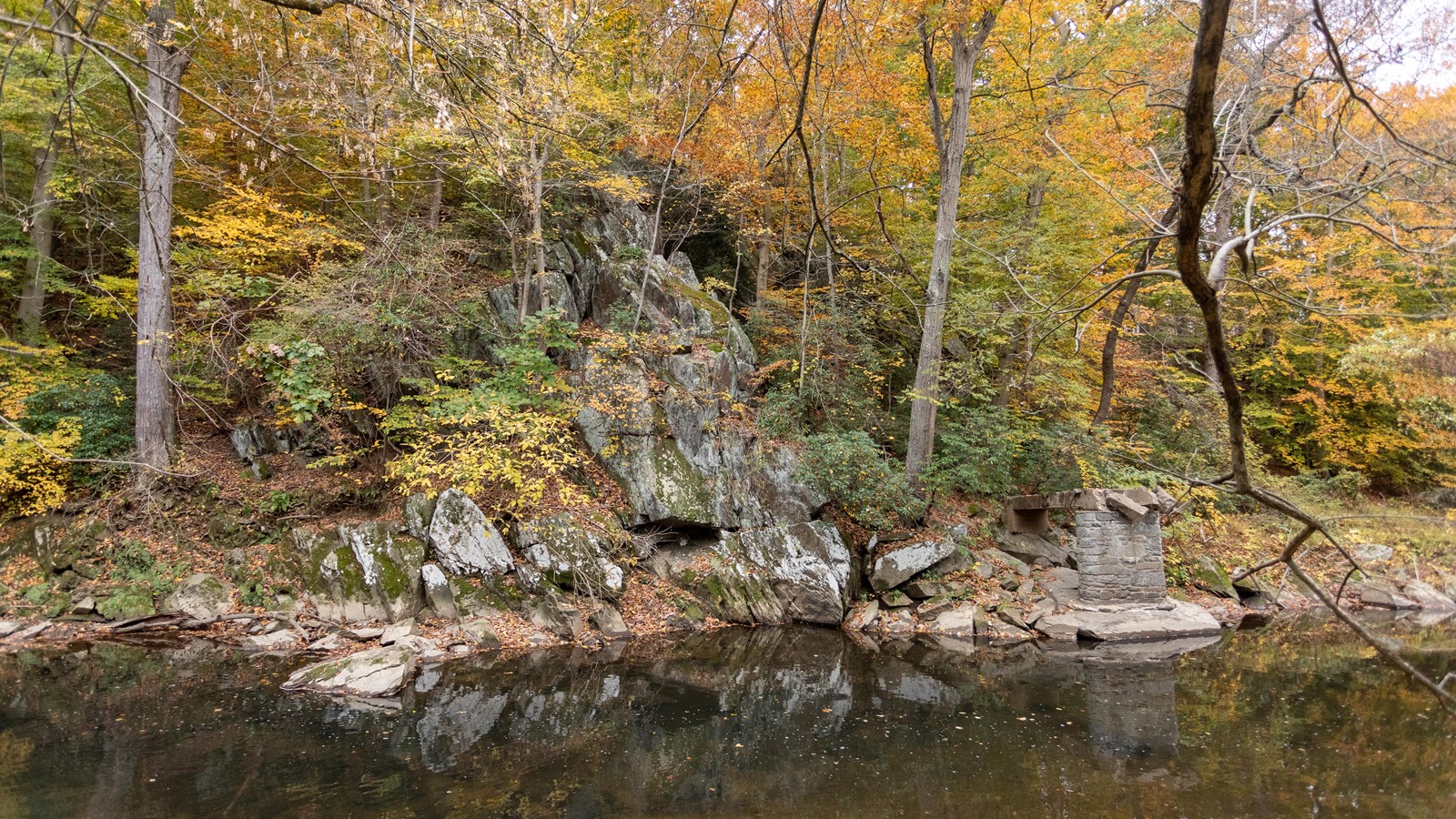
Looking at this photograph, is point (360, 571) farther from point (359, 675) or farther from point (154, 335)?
point (154, 335)

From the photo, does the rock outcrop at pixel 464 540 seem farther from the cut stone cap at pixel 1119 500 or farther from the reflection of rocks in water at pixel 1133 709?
the cut stone cap at pixel 1119 500

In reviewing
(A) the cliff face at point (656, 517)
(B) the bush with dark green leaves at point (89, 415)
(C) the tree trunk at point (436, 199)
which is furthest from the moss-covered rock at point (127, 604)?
(C) the tree trunk at point (436, 199)

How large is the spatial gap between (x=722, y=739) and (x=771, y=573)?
14.3 feet

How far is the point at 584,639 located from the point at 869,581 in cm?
470

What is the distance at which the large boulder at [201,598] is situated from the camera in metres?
8.62

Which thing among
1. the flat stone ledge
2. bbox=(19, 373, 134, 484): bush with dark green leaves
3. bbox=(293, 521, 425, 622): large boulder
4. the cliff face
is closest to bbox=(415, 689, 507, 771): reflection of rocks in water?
the cliff face

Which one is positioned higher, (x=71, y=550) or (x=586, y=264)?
(x=586, y=264)

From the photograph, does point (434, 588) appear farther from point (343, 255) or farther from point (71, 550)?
point (343, 255)

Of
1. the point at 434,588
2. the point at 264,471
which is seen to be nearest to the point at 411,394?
the point at 264,471

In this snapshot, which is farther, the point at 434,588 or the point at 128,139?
the point at 128,139

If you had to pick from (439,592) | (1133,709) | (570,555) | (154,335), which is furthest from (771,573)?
(154,335)

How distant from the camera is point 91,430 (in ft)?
31.2

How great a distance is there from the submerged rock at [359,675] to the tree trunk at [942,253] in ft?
27.0

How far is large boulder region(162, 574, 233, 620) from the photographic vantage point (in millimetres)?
8625
